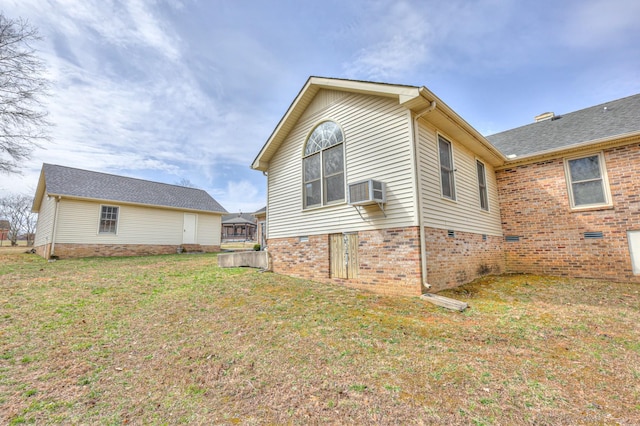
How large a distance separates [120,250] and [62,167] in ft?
20.5

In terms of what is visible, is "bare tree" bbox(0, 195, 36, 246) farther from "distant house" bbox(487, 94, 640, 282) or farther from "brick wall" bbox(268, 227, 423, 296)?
"distant house" bbox(487, 94, 640, 282)

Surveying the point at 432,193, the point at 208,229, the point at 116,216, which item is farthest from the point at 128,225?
the point at 432,193

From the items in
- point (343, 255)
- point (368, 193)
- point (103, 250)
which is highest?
point (368, 193)

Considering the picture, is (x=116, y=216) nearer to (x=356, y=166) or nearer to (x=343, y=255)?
(x=343, y=255)

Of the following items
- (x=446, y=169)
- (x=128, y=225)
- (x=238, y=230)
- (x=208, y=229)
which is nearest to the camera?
(x=446, y=169)

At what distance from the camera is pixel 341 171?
7.33m

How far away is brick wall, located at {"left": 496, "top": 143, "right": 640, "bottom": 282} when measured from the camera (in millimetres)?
7230

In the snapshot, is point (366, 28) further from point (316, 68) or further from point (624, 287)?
point (624, 287)

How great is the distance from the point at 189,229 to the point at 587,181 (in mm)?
19798

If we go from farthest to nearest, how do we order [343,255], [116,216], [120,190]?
[120,190]
[116,216]
[343,255]

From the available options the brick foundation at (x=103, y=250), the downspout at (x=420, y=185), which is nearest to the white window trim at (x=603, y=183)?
the downspout at (x=420, y=185)

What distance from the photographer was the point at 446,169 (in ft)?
23.2

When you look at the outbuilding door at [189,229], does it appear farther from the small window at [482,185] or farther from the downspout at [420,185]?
the small window at [482,185]

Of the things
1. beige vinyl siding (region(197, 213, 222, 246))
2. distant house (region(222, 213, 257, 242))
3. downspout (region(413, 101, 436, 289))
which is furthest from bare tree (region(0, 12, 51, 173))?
distant house (region(222, 213, 257, 242))
